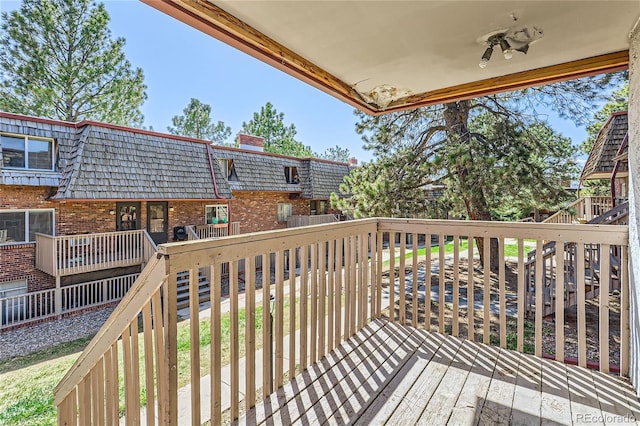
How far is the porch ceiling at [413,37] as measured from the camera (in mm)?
1789

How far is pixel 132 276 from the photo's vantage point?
407 inches

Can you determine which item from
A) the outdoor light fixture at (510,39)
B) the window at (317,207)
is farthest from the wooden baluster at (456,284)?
the window at (317,207)

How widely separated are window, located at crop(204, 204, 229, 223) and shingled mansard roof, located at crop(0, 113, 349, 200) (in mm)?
898

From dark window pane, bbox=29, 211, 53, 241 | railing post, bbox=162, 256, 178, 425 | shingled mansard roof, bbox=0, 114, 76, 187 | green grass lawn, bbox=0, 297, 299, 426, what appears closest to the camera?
railing post, bbox=162, 256, 178, 425

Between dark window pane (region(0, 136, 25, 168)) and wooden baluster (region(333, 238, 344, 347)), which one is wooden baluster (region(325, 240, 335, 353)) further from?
dark window pane (region(0, 136, 25, 168))

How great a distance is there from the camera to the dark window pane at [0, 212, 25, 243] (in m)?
8.37

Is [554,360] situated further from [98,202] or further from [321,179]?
[321,179]

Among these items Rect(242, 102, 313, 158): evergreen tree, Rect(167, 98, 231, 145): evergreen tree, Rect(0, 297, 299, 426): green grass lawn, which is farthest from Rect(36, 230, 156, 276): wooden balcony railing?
Rect(167, 98, 231, 145): evergreen tree

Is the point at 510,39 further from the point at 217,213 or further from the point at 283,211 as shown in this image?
the point at 283,211

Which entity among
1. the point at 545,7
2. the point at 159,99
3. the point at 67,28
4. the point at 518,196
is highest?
the point at 159,99

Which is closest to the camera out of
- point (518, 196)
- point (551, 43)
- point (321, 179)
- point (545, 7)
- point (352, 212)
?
point (545, 7)

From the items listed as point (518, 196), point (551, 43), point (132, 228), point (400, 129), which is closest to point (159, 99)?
point (132, 228)

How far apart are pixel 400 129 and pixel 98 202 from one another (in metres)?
9.23

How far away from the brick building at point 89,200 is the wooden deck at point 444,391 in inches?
367
